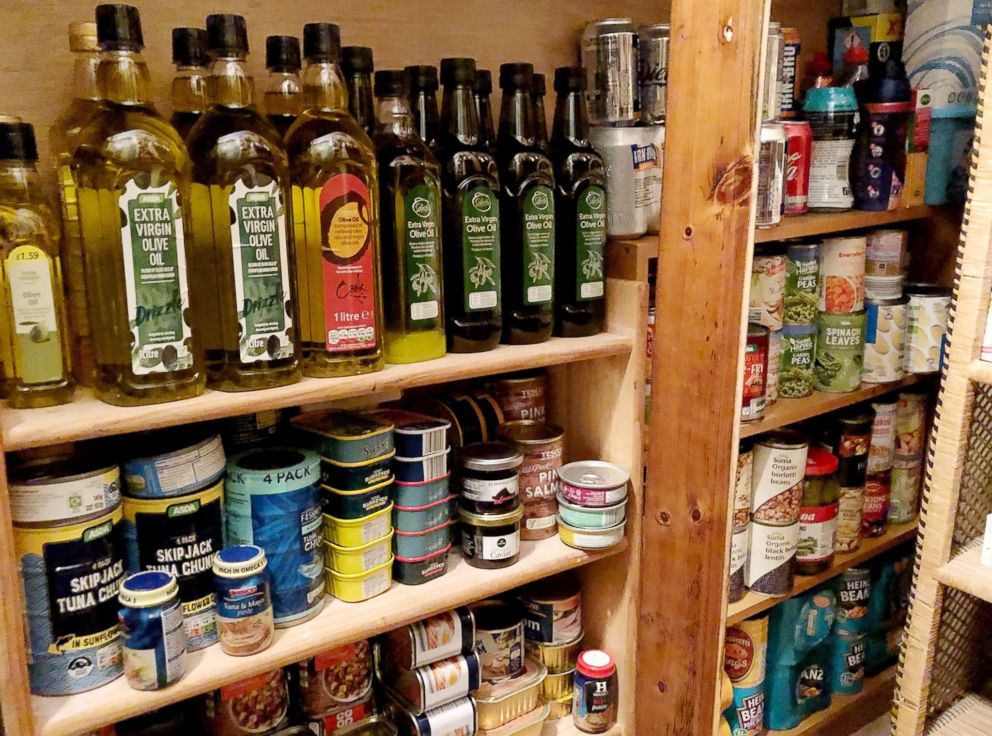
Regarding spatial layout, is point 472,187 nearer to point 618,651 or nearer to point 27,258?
point 27,258

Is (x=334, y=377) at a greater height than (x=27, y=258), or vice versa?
(x=27, y=258)

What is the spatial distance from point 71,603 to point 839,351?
4.76 ft

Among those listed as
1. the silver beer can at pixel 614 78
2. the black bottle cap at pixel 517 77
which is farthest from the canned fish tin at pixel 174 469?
the silver beer can at pixel 614 78

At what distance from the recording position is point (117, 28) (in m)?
0.87

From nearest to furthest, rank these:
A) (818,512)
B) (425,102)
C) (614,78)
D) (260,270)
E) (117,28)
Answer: (117,28) → (260,270) → (425,102) → (614,78) → (818,512)

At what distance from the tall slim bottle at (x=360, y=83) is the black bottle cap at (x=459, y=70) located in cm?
A: 11

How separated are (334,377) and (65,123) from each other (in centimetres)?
45

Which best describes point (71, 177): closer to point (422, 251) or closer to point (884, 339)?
point (422, 251)

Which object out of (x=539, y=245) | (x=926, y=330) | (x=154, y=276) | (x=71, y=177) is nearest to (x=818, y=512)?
(x=926, y=330)

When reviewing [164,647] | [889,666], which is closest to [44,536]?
[164,647]

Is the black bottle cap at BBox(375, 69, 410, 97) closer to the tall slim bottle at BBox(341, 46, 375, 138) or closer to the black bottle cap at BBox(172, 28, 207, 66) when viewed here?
the tall slim bottle at BBox(341, 46, 375, 138)

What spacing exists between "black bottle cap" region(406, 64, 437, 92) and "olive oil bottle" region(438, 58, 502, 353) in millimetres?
15

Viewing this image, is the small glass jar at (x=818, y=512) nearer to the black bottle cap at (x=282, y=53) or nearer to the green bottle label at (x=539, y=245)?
the green bottle label at (x=539, y=245)

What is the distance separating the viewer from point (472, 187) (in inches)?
45.4
